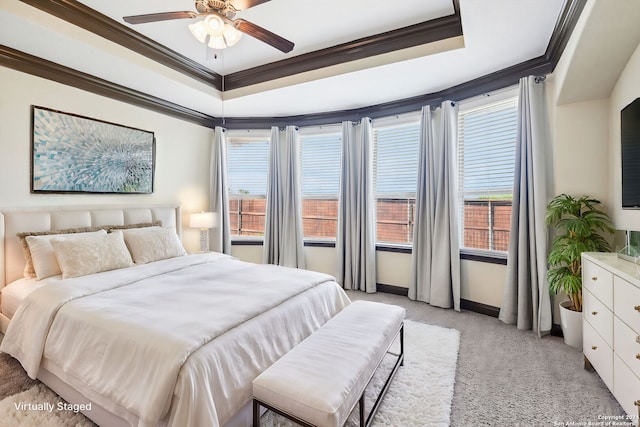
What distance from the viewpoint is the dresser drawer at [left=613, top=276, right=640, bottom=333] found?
1.55 meters

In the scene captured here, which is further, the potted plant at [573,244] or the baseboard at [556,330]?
the baseboard at [556,330]

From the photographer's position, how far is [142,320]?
66.0 inches

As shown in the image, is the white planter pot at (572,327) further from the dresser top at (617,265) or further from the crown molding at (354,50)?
the crown molding at (354,50)

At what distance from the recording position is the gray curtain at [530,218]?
2.85 m

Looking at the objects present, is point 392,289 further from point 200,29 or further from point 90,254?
point 200,29

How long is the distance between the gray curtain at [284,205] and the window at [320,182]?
176 millimetres

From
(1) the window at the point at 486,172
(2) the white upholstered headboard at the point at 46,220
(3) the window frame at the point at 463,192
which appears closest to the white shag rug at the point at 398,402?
(2) the white upholstered headboard at the point at 46,220

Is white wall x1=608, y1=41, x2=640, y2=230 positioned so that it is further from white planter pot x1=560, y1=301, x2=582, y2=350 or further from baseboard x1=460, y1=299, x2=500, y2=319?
baseboard x1=460, y1=299, x2=500, y2=319

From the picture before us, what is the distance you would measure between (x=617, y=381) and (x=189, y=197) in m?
4.73

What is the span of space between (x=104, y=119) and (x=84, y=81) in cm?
40

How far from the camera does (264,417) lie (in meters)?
1.74

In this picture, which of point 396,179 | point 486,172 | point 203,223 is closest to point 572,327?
point 486,172

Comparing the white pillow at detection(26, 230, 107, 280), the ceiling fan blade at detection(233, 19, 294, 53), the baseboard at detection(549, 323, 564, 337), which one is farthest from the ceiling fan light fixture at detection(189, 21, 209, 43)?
the baseboard at detection(549, 323, 564, 337)

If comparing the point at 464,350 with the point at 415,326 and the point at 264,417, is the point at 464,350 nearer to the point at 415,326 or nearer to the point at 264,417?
the point at 415,326
